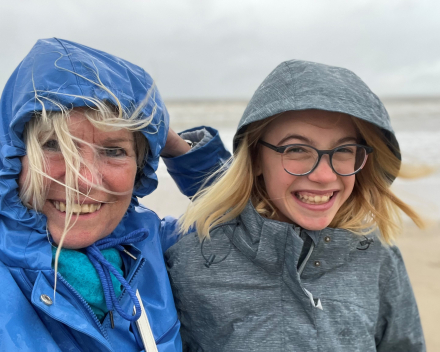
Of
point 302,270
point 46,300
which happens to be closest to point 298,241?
Result: point 302,270

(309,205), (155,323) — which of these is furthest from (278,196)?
(155,323)

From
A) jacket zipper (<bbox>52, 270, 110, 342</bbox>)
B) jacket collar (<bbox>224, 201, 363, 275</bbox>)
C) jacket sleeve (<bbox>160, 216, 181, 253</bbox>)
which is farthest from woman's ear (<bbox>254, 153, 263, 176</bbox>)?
jacket zipper (<bbox>52, 270, 110, 342</bbox>)

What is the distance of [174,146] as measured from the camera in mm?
2443

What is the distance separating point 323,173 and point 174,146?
1004mm

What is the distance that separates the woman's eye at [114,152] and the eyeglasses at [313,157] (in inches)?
28.8

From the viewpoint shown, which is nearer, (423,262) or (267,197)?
(267,197)

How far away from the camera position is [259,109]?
6.28 ft

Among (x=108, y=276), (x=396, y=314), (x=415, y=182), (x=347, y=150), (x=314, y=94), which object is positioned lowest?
(x=415, y=182)

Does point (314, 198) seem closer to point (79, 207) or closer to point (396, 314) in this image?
point (396, 314)

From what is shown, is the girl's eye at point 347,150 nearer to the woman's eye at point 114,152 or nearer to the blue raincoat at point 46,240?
the blue raincoat at point 46,240

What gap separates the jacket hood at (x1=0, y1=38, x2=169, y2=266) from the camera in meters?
1.48

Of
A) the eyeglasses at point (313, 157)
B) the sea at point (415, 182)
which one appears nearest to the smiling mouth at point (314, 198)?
the eyeglasses at point (313, 157)

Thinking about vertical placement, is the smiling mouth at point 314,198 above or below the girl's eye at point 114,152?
below

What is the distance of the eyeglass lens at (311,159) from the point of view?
186 cm
